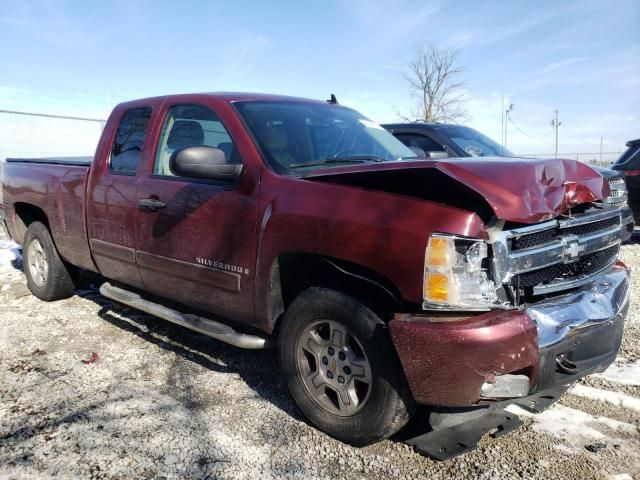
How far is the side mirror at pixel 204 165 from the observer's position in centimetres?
304

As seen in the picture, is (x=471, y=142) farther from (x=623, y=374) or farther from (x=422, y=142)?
(x=623, y=374)

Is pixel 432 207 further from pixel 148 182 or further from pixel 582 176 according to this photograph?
pixel 148 182

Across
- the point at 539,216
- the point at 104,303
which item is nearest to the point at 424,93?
the point at 104,303

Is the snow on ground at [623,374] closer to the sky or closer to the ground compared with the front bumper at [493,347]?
closer to the ground

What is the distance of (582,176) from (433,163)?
3.20 ft

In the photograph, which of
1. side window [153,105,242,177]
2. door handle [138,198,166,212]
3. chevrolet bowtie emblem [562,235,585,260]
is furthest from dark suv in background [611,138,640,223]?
door handle [138,198,166,212]

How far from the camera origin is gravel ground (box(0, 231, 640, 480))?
8.45ft

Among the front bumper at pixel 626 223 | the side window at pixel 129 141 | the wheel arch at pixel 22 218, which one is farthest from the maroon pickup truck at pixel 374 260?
the front bumper at pixel 626 223

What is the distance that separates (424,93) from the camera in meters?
28.4

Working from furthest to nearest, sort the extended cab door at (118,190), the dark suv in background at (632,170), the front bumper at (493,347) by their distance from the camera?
the dark suv in background at (632,170), the extended cab door at (118,190), the front bumper at (493,347)

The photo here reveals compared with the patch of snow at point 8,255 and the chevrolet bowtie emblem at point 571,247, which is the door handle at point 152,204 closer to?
the chevrolet bowtie emblem at point 571,247

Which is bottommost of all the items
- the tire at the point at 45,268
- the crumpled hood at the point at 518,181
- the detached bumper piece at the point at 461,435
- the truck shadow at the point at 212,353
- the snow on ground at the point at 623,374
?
the snow on ground at the point at 623,374

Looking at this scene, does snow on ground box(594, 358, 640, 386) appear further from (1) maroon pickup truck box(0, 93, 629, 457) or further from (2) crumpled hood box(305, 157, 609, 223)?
(2) crumpled hood box(305, 157, 609, 223)

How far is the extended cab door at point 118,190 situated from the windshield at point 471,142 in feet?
14.5
